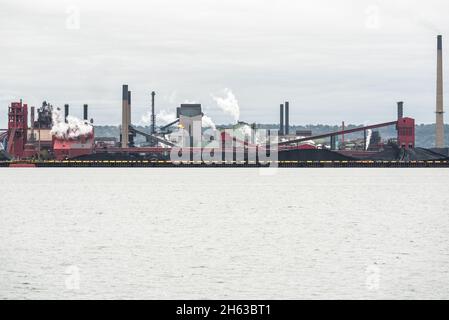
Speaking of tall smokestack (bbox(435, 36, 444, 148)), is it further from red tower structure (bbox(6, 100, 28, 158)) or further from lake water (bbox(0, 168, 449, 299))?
lake water (bbox(0, 168, 449, 299))

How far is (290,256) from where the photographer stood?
1547 inches

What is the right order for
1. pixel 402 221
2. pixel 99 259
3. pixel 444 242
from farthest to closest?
pixel 402 221
pixel 444 242
pixel 99 259

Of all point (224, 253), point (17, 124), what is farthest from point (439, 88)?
point (224, 253)

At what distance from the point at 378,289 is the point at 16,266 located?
15.5 m

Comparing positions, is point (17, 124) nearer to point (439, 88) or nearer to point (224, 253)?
point (439, 88)

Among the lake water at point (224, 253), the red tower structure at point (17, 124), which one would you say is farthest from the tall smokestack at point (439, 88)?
the lake water at point (224, 253)

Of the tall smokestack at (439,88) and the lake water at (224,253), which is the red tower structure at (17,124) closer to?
the tall smokestack at (439,88)

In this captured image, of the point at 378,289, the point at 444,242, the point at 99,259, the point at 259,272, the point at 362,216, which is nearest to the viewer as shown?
the point at 378,289

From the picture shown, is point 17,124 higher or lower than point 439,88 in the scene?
lower

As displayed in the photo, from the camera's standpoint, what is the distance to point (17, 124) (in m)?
192

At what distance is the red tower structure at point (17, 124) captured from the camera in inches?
7533

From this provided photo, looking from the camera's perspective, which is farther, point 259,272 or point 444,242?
point 444,242
